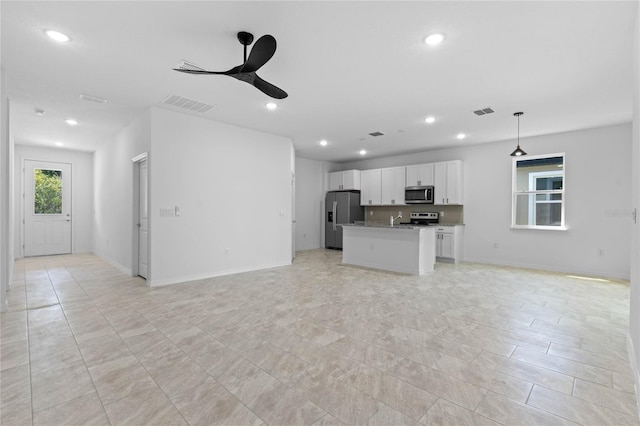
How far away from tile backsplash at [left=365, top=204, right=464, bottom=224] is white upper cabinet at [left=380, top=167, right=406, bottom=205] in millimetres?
368

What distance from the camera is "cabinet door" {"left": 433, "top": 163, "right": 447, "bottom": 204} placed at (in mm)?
7738

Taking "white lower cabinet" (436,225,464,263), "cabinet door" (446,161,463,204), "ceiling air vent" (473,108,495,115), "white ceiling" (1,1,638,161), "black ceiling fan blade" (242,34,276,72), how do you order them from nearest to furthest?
"black ceiling fan blade" (242,34,276,72) < "white ceiling" (1,1,638,161) < "ceiling air vent" (473,108,495,115) < "white lower cabinet" (436,225,464,263) < "cabinet door" (446,161,463,204)

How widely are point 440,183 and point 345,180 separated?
9.51ft

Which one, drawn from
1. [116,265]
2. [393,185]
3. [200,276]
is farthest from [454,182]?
[116,265]

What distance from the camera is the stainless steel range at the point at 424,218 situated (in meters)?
8.14

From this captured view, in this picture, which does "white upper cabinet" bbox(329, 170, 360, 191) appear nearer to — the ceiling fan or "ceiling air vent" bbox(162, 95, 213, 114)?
"ceiling air vent" bbox(162, 95, 213, 114)

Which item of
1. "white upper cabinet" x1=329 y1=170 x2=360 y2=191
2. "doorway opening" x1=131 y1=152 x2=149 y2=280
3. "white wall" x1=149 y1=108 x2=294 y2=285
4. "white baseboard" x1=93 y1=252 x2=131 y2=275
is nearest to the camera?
"white wall" x1=149 y1=108 x2=294 y2=285

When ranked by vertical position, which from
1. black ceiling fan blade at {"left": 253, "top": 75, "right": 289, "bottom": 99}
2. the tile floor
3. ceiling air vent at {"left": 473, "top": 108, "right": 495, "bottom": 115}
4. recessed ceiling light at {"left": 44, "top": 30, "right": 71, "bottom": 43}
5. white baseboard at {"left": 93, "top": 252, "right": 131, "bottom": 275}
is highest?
ceiling air vent at {"left": 473, "top": 108, "right": 495, "bottom": 115}

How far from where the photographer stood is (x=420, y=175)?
815cm

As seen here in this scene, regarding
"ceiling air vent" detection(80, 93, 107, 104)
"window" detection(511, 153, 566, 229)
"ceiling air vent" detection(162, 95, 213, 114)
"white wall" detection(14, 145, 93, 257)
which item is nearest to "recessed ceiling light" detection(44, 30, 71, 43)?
"ceiling air vent" detection(162, 95, 213, 114)

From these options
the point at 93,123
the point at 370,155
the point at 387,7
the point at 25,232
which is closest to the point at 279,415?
the point at 387,7

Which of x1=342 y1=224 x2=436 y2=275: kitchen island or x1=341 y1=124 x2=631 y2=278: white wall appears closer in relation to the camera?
x1=341 y1=124 x2=631 y2=278: white wall

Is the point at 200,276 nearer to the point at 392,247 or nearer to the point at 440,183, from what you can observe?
the point at 392,247

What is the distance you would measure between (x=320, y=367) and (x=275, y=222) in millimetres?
4428
